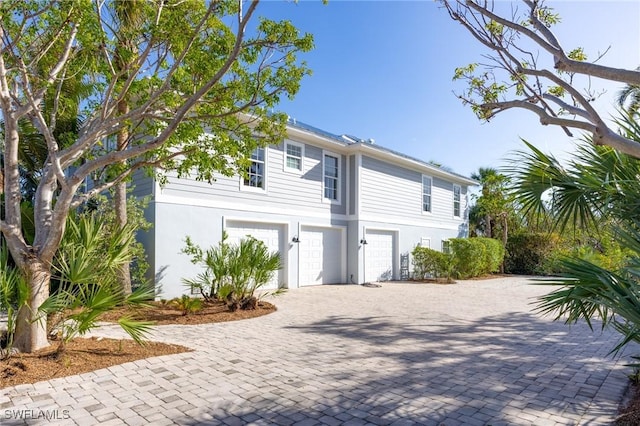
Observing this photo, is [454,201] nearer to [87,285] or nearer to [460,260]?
[460,260]

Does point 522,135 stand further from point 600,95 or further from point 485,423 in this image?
point 485,423

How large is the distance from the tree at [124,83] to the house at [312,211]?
11.1 ft

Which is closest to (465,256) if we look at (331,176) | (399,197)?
(399,197)

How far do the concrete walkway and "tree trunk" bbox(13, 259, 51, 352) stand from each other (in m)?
1.09

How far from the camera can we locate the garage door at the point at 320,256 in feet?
47.5

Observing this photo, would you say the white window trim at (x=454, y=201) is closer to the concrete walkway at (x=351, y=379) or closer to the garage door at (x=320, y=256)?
the garage door at (x=320, y=256)

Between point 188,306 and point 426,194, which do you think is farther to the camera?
point 426,194

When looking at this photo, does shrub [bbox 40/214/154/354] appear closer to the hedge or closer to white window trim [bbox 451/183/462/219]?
the hedge

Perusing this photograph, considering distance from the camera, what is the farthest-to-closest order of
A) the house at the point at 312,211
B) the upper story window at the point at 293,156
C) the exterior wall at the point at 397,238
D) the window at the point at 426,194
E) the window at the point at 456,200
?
1. the window at the point at 456,200
2. the window at the point at 426,194
3. the exterior wall at the point at 397,238
4. the upper story window at the point at 293,156
5. the house at the point at 312,211

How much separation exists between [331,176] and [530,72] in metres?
10.6

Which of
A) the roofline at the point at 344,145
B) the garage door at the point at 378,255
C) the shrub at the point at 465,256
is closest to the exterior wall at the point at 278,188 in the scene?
the roofline at the point at 344,145

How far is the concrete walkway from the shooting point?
3.80m

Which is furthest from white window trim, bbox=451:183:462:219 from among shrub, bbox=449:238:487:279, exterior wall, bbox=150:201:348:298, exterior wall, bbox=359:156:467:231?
exterior wall, bbox=150:201:348:298

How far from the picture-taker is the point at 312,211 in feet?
48.0
